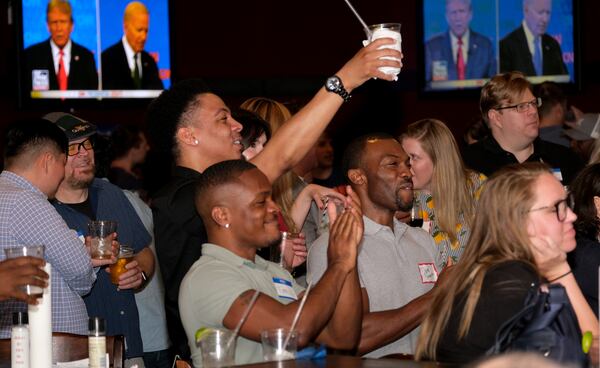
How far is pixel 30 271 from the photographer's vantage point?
9.65 ft

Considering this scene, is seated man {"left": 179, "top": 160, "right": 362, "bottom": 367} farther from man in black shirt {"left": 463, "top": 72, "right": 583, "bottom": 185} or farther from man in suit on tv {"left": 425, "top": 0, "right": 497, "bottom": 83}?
man in suit on tv {"left": 425, "top": 0, "right": 497, "bottom": 83}

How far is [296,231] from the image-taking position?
14.4ft

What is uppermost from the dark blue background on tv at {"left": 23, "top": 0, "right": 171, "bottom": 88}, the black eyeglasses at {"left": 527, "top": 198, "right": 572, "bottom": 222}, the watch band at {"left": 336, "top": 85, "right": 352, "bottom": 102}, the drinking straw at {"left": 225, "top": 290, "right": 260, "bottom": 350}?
the dark blue background on tv at {"left": 23, "top": 0, "right": 171, "bottom": 88}

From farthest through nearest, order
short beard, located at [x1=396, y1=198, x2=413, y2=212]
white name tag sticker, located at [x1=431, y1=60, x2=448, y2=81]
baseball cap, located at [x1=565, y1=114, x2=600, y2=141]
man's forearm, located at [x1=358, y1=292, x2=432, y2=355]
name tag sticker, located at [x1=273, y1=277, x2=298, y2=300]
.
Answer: white name tag sticker, located at [x1=431, y1=60, x2=448, y2=81]
baseball cap, located at [x1=565, y1=114, x2=600, y2=141]
short beard, located at [x1=396, y1=198, x2=413, y2=212]
man's forearm, located at [x1=358, y1=292, x2=432, y2=355]
name tag sticker, located at [x1=273, y1=277, x2=298, y2=300]

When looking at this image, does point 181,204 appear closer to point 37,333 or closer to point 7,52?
point 37,333

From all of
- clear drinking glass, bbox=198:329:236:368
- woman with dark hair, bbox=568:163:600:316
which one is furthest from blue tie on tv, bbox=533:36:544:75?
clear drinking glass, bbox=198:329:236:368

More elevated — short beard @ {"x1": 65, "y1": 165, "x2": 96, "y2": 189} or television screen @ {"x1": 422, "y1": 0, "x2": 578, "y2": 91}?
television screen @ {"x1": 422, "y1": 0, "x2": 578, "y2": 91}

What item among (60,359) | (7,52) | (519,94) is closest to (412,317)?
(60,359)

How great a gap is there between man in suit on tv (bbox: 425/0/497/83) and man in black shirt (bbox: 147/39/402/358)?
4497 millimetres

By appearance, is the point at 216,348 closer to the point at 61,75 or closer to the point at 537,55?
the point at 61,75

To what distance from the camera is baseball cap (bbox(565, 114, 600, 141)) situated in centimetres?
674

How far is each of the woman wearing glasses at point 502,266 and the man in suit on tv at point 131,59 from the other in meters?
5.12

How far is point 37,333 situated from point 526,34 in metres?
5.92

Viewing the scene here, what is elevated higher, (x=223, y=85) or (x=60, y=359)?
(x=223, y=85)
